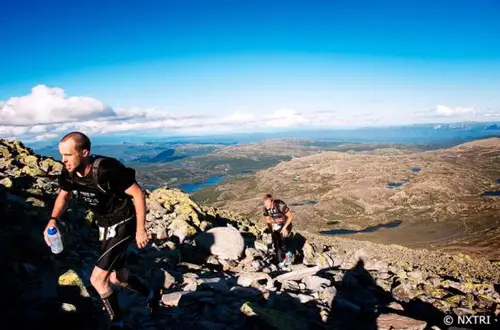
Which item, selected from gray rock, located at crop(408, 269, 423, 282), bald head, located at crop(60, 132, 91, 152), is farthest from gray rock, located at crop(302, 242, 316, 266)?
bald head, located at crop(60, 132, 91, 152)

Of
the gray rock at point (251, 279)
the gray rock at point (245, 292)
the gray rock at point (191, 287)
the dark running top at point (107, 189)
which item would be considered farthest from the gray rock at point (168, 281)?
the dark running top at point (107, 189)

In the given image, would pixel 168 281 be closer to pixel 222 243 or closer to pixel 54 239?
pixel 222 243

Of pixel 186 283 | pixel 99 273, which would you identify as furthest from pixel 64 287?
pixel 186 283

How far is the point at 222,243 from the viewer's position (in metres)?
18.1

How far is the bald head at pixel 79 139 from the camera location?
610 cm

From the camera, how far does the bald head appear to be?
610 centimetres

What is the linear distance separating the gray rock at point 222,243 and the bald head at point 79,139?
41.3ft

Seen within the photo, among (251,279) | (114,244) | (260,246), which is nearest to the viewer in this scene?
(114,244)

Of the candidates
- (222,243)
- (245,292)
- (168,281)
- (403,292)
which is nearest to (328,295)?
(245,292)

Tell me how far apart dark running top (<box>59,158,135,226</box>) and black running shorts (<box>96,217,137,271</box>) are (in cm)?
15

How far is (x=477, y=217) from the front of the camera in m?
192

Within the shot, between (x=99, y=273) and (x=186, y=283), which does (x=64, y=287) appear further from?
(x=186, y=283)

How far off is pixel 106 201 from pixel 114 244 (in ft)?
3.13

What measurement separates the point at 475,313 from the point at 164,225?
18.2 metres
